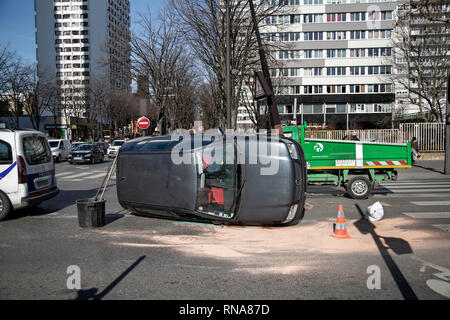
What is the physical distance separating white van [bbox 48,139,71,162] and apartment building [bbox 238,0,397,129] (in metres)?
34.7

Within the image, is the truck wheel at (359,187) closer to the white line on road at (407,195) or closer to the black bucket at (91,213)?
the white line on road at (407,195)

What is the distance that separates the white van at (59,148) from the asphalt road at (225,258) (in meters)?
22.6

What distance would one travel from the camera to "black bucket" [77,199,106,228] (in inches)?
287

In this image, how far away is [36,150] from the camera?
27.9 feet

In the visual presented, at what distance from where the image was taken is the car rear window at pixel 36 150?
8.13 metres

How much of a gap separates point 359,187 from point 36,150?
28.7 ft

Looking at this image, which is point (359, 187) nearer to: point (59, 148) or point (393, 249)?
point (393, 249)

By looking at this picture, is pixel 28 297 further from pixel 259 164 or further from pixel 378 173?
pixel 378 173

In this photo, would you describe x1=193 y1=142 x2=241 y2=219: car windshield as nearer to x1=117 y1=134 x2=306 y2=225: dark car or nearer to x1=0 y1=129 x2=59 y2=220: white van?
x1=117 y1=134 x2=306 y2=225: dark car

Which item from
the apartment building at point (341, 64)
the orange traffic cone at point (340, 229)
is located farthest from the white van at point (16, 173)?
the apartment building at point (341, 64)

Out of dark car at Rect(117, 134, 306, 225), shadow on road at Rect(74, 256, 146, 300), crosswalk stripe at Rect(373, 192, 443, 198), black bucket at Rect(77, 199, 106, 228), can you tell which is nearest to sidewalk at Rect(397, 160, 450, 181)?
crosswalk stripe at Rect(373, 192, 443, 198)

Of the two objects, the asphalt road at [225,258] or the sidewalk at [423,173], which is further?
the sidewalk at [423,173]
